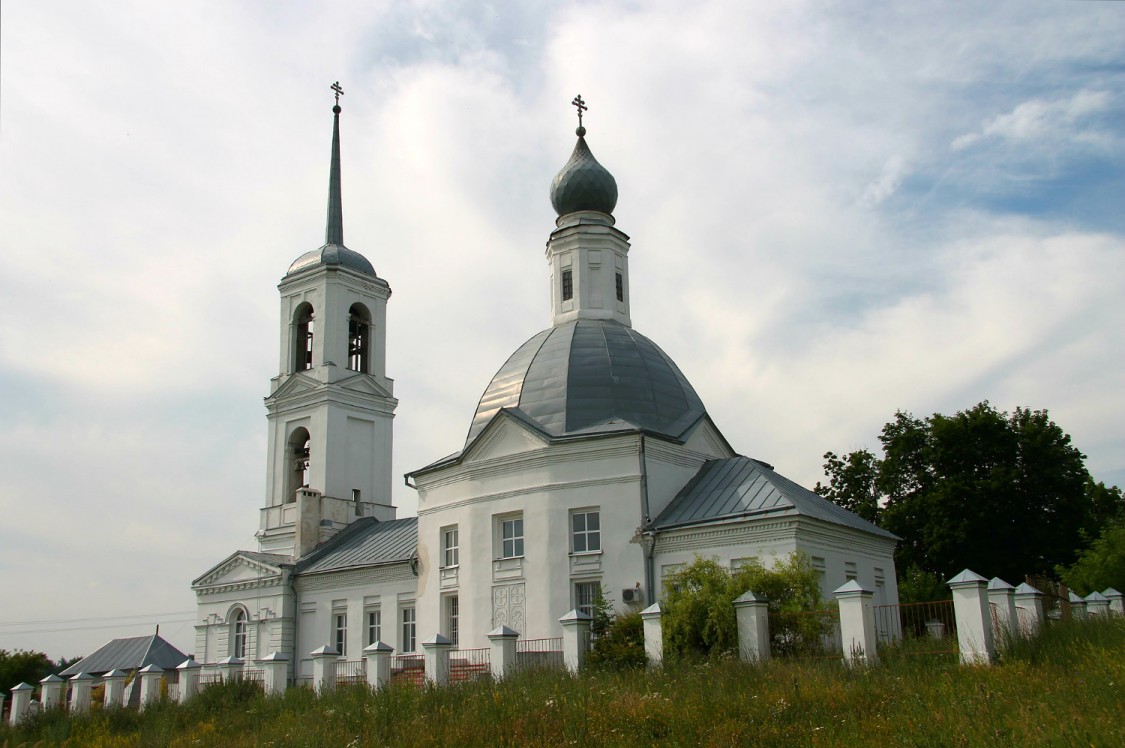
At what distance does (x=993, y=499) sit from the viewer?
112 feet

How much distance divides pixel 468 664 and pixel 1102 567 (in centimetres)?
1723

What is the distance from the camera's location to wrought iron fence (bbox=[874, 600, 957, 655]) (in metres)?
14.8

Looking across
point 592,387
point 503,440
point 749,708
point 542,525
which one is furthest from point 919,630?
point 503,440

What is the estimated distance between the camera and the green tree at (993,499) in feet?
111

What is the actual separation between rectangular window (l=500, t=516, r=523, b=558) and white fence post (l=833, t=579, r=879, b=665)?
10121mm

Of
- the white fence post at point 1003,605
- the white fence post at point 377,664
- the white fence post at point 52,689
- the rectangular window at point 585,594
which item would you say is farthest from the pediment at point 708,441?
the white fence post at point 52,689

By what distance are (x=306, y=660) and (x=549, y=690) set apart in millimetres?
18883

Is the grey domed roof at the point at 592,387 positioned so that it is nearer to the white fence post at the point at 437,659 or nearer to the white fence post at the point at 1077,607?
the white fence post at the point at 437,659

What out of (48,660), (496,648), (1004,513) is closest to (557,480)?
(496,648)

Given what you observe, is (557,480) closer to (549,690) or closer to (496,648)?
(496,648)

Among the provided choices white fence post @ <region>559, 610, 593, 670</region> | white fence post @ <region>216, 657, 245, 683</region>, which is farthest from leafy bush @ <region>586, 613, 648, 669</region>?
white fence post @ <region>216, 657, 245, 683</region>

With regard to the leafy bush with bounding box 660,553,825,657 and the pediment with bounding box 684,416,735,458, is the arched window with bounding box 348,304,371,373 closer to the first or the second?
the pediment with bounding box 684,416,735,458

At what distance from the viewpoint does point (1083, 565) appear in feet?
94.9

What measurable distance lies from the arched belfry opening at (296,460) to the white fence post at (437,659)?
20.5m
